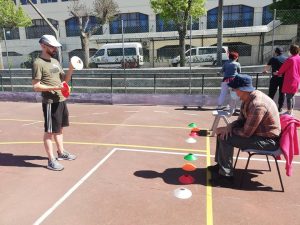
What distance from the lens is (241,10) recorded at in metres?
32.1

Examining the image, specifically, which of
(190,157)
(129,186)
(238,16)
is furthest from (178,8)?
(129,186)

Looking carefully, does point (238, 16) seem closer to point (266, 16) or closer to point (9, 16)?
point (266, 16)

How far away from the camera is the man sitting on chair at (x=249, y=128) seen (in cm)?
419

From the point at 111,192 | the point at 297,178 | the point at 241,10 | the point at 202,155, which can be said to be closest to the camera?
the point at 111,192

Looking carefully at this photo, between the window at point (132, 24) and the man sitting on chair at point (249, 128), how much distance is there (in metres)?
30.9

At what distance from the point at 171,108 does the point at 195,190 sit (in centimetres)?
662

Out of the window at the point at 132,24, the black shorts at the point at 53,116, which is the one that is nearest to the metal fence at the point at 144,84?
the black shorts at the point at 53,116

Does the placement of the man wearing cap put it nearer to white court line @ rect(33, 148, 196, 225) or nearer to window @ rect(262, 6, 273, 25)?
white court line @ rect(33, 148, 196, 225)

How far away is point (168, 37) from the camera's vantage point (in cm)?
3008

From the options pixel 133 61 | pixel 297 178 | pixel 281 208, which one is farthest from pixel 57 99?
pixel 133 61

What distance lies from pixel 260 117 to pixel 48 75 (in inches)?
136

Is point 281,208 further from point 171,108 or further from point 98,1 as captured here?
point 98,1

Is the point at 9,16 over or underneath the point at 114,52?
over

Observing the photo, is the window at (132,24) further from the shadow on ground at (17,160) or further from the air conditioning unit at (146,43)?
the shadow on ground at (17,160)
